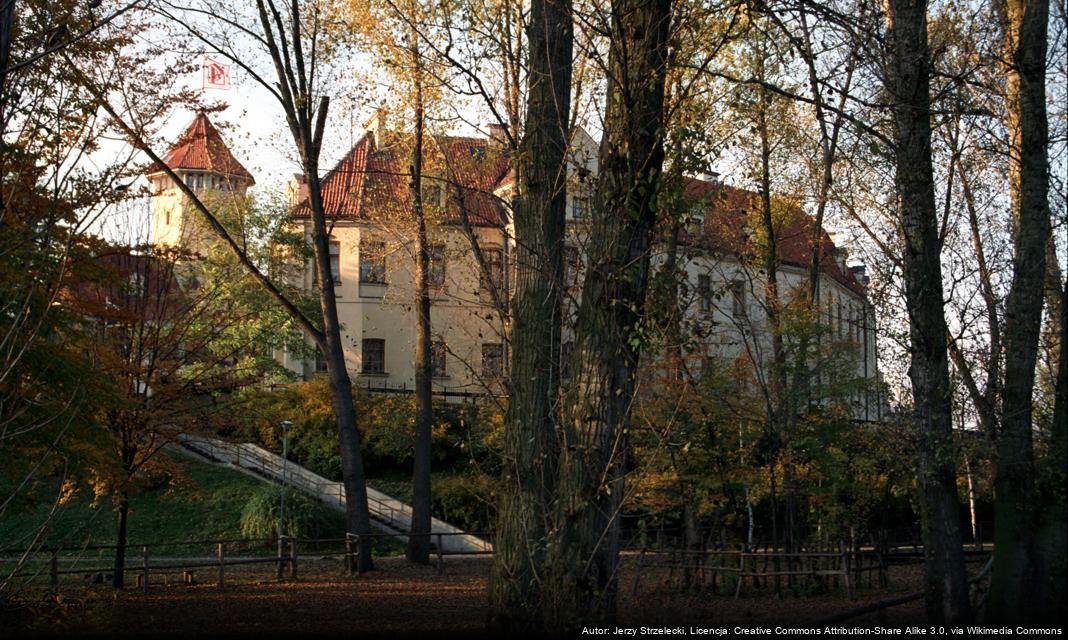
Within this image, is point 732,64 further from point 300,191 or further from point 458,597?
point 300,191

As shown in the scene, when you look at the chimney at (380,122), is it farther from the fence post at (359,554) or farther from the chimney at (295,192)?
the chimney at (295,192)

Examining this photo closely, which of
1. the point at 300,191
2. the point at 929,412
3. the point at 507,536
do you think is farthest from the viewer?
the point at 300,191

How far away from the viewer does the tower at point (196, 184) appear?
20688 mm

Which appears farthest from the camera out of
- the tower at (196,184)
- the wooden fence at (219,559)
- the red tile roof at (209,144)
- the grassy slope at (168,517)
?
the grassy slope at (168,517)

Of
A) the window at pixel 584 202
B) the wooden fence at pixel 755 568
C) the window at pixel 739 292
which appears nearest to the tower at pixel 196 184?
the window at pixel 739 292

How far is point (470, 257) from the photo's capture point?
24.1 m

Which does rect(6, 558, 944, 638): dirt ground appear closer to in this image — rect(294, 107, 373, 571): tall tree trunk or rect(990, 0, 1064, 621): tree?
rect(990, 0, 1064, 621): tree

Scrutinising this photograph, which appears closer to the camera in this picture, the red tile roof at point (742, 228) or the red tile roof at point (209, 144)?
the red tile roof at point (742, 228)

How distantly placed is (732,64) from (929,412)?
28.9ft

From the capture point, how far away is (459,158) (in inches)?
874

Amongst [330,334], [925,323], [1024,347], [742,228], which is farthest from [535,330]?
[330,334]

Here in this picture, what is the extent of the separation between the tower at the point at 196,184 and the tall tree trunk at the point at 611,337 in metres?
12.6

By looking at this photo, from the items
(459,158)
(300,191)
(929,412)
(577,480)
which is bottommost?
(577,480)

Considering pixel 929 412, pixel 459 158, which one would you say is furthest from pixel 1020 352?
pixel 459 158
